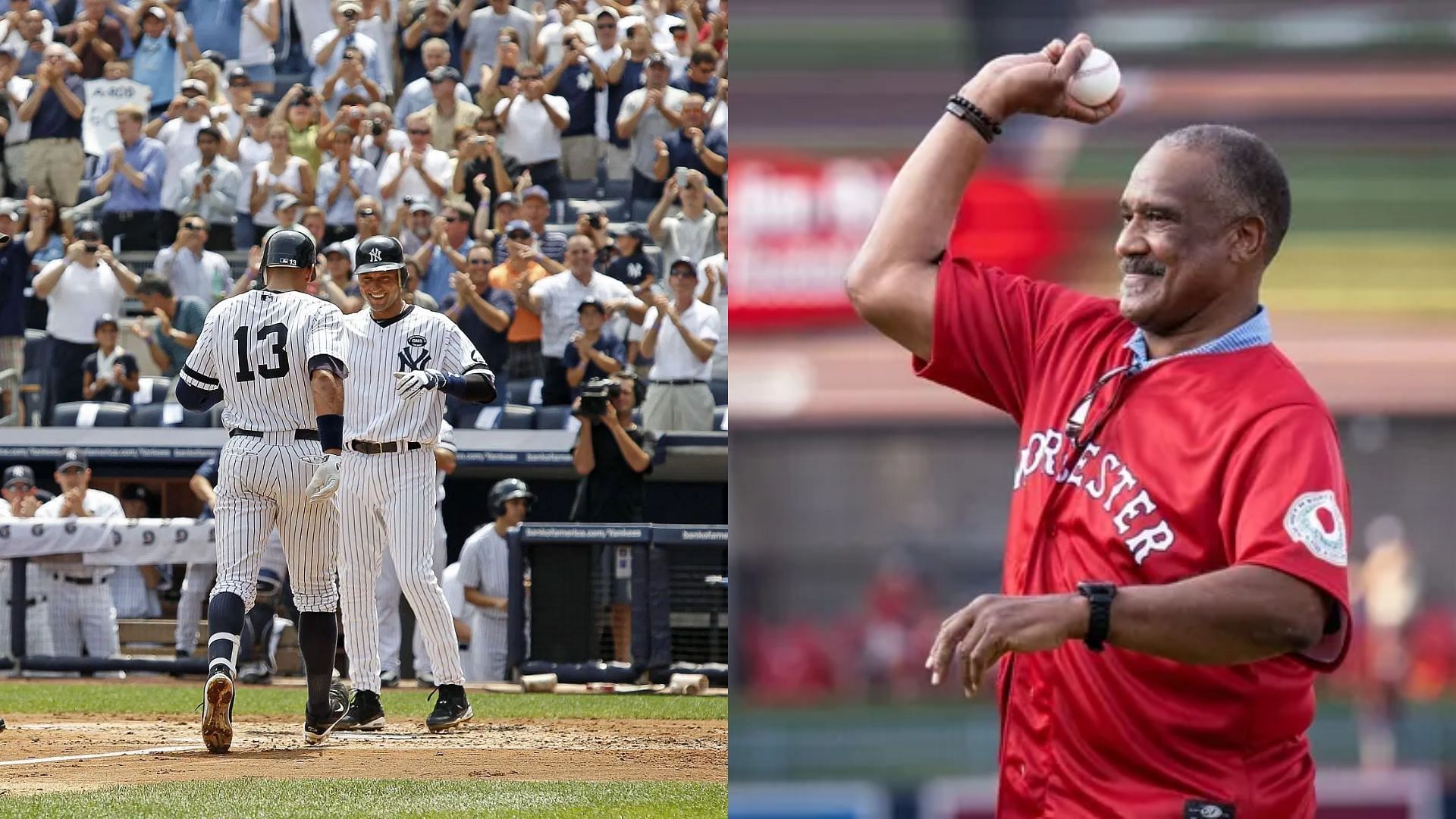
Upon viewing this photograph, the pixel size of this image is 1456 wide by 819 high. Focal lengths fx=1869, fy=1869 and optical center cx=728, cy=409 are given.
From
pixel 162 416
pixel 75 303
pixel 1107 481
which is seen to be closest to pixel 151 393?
pixel 162 416

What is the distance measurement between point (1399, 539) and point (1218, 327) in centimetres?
252

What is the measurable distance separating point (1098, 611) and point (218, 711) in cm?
405

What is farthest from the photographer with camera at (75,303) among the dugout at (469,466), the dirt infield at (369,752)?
the dirt infield at (369,752)

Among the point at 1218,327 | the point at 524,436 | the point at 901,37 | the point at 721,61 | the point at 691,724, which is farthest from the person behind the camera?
the point at 721,61

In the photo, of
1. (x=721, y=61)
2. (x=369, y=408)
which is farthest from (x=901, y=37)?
(x=721, y=61)

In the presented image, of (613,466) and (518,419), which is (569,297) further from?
(613,466)

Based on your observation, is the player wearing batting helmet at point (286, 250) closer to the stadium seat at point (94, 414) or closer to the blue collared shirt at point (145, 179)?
the stadium seat at point (94, 414)

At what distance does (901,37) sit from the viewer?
3.58 m

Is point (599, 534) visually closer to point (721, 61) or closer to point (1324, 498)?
point (721, 61)

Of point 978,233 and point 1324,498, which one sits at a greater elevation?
point 978,233

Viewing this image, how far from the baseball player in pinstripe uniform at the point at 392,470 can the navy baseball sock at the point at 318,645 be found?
0.20ft

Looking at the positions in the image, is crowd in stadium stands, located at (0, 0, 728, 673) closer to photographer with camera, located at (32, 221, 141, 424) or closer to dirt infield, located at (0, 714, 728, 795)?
photographer with camera, located at (32, 221, 141, 424)

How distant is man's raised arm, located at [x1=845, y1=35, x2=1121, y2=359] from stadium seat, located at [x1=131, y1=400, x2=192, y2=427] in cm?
786

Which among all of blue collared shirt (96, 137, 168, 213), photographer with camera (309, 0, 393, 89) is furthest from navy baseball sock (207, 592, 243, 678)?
photographer with camera (309, 0, 393, 89)
